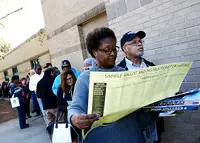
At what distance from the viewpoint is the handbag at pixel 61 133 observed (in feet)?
11.0

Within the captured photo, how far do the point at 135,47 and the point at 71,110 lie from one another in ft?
5.28

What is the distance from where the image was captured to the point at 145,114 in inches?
69.7

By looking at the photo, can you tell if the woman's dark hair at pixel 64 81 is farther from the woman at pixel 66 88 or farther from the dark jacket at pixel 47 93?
the dark jacket at pixel 47 93

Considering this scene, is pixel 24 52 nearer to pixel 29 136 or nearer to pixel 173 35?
pixel 29 136

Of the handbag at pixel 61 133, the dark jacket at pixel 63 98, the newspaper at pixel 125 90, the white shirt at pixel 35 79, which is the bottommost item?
the handbag at pixel 61 133

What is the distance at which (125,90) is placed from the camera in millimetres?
1338

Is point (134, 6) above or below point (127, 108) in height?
above

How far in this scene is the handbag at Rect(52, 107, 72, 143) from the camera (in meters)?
3.35

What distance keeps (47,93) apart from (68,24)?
232 centimetres

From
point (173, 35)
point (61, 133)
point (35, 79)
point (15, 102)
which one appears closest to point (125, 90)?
point (173, 35)

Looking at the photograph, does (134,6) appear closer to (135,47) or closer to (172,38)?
(172,38)

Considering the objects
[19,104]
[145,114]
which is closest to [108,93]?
[145,114]

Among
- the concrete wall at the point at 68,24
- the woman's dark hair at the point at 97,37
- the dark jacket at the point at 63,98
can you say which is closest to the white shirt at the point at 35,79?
the concrete wall at the point at 68,24

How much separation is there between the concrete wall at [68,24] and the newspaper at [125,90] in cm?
404
